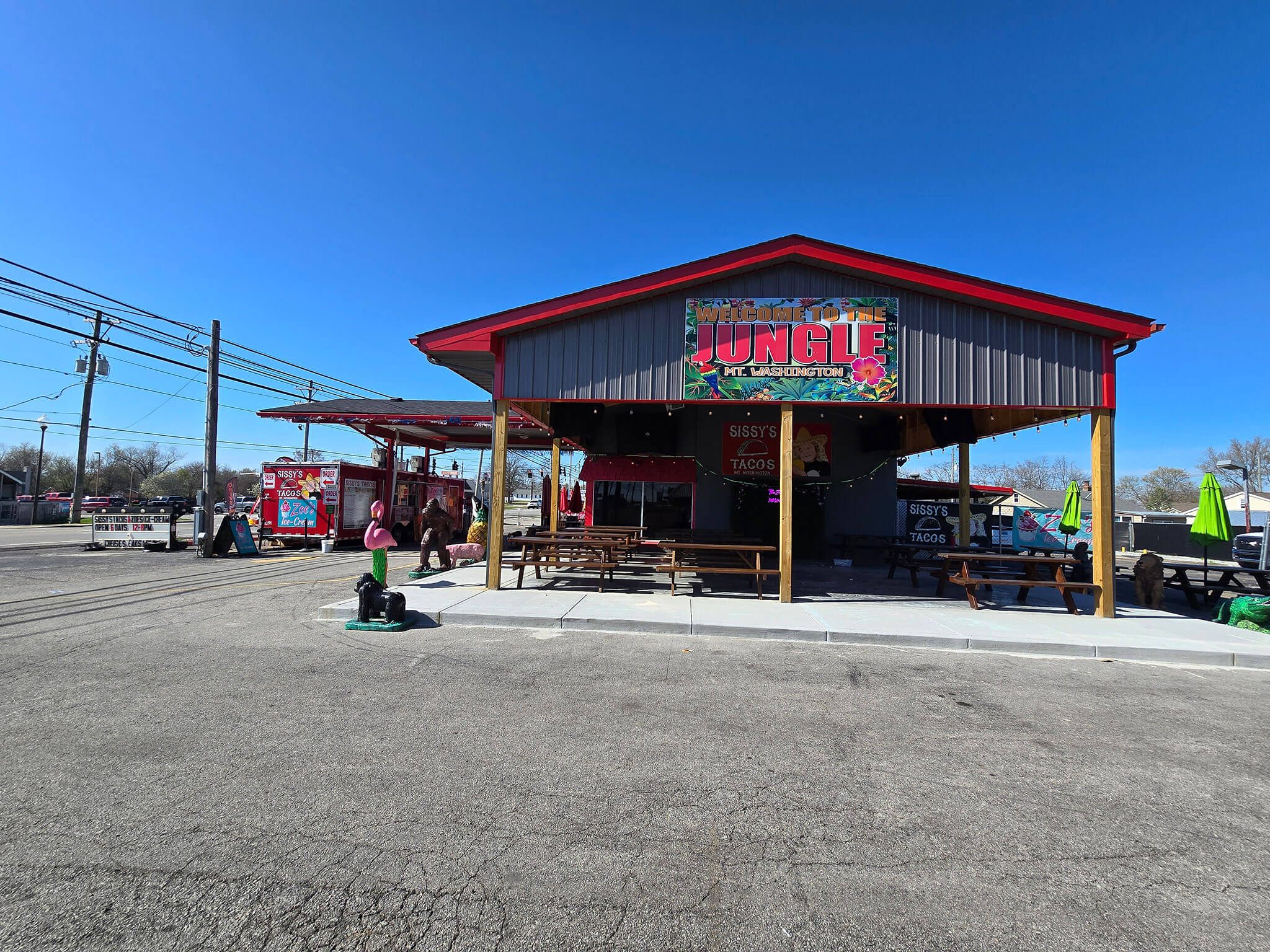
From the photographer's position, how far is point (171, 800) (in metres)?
2.96

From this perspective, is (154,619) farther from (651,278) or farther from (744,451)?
(744,451)

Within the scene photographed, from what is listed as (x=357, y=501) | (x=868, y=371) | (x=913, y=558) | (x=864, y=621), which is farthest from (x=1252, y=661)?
(x=357, y=501)

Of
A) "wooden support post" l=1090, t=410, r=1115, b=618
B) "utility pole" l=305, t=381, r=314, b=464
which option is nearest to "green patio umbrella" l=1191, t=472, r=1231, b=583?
"wooden support post" l=1090, t=410, r=1115, b=618

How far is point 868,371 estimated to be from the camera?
28.5ft

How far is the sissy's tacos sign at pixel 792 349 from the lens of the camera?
869 centimetres

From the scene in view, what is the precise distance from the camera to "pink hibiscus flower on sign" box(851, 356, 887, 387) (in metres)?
8.66

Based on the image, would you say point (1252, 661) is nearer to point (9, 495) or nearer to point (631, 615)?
point (631, 615)

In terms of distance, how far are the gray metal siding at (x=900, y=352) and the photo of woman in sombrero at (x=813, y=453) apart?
22.3 ft

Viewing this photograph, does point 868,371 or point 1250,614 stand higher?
point 868,371

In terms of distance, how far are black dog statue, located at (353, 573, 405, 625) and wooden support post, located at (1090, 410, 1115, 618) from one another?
892 cm

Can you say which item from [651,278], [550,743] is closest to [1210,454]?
[651,278]

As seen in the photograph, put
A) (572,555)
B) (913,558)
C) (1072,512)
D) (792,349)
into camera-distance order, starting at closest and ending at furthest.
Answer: (792,349) < (572,555) < (913,558) < (1072,512)

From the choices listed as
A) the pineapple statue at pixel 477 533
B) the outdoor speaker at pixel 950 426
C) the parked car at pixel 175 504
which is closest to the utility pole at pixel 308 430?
the parked car at pixel 175 504

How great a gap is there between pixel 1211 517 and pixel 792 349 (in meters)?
7.78
